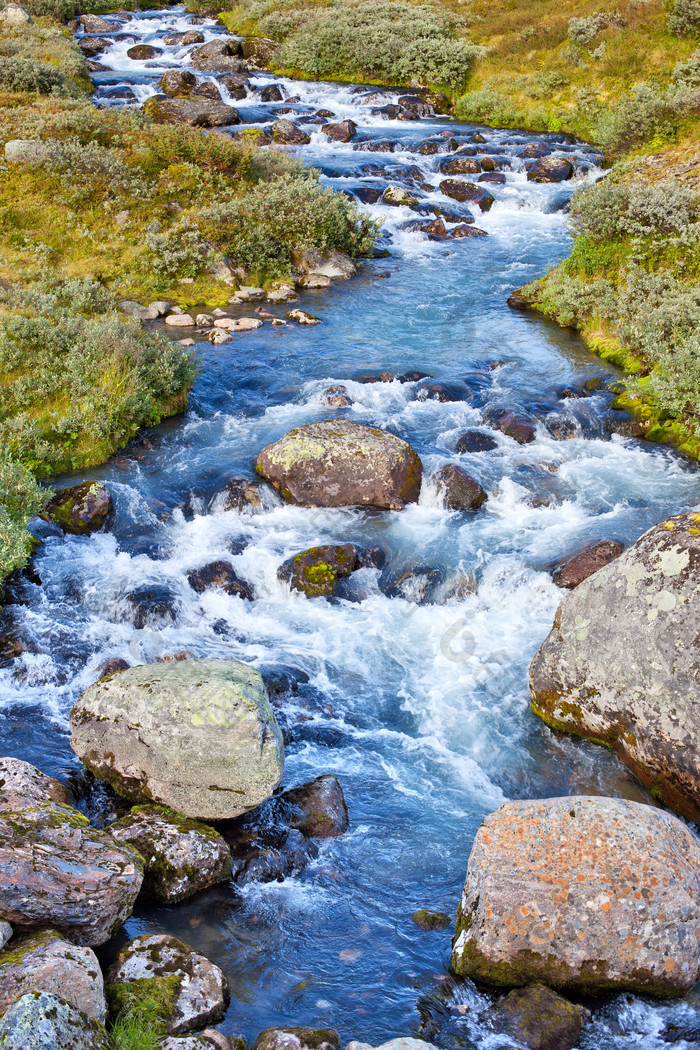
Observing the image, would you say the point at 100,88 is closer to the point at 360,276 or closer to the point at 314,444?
the point at 360,276

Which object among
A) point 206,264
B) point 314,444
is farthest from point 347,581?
point 206,264

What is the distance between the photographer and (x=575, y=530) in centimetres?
1229

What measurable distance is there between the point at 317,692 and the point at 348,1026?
419 cm

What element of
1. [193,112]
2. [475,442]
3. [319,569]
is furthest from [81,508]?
[193,112]

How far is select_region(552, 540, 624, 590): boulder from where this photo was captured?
36.3 ft

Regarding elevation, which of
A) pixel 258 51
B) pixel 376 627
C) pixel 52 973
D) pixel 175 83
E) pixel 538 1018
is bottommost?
pixel 376 627

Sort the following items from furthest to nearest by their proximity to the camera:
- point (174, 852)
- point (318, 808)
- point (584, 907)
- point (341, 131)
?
point (341, 131) → point (318, 808) → point (174, 852) → point (584, 907)

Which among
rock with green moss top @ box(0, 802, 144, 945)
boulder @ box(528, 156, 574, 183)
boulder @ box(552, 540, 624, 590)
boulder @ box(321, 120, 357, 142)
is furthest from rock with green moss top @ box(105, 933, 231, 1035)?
boulder @ box(321, 120, 357, 142)

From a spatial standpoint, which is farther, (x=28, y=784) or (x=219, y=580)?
(x=219, y=580)

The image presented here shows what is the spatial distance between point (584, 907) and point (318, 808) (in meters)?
2.82

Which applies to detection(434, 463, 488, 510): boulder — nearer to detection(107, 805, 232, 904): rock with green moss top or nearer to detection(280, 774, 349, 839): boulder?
detection(280, 774, 349, 839): boulder

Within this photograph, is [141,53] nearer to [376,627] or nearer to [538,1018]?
[376,627]

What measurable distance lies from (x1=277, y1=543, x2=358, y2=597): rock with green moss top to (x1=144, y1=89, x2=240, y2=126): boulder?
937 inches

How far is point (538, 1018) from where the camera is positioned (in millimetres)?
5664
